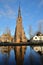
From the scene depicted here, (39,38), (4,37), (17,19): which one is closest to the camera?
(39,38)

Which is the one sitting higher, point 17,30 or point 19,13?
point 19,13

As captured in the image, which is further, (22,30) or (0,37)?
(0,37)

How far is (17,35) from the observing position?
6658 inches

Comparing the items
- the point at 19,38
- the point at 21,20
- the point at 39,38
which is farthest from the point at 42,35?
the point at 21,20

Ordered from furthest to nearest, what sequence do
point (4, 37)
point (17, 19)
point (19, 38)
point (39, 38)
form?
point (4, 37) < point (17, 19) < point (19, 38) < point (39, 38)

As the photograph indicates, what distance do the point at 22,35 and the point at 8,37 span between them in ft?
77.3

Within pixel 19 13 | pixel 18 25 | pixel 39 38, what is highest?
pixel 19 13

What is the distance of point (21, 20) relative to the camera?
17988 cm

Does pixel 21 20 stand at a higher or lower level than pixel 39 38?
higher

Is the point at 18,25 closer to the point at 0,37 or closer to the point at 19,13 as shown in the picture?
the point at 19,13

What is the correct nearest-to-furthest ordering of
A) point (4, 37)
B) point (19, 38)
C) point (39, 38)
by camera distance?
point (39, 38)
point (19, 38)
point (4, 37)

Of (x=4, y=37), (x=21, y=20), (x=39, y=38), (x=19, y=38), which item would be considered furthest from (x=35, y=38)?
(x=4, y=37)

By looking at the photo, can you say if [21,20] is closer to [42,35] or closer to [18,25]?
[18,25]

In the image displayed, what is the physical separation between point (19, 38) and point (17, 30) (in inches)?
405
